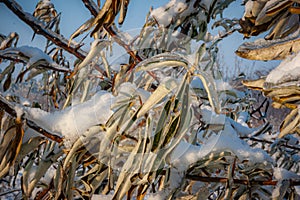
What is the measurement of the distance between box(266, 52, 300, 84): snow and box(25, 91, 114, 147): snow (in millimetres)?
360

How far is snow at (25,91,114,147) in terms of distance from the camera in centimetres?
64

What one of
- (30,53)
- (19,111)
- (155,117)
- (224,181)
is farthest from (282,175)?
(30,53)

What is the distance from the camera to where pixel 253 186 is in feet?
2.47

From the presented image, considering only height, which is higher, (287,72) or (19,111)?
(19,111)

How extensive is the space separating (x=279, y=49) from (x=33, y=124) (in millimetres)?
536

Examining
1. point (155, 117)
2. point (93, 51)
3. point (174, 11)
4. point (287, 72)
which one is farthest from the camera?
point (174, 11)

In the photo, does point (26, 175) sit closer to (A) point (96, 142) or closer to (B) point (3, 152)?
(B) point (3, 152)

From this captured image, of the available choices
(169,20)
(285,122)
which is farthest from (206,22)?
(285,122)

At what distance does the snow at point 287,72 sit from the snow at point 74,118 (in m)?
0.36

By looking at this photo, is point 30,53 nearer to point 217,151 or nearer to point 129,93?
point 129,93

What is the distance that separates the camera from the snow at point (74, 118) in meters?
0.64

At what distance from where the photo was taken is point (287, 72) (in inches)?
16.7

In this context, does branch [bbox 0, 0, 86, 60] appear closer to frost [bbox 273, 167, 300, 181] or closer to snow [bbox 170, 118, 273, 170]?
snow [bbox 170, 118, 273, 170]

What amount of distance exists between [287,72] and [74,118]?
456mm
